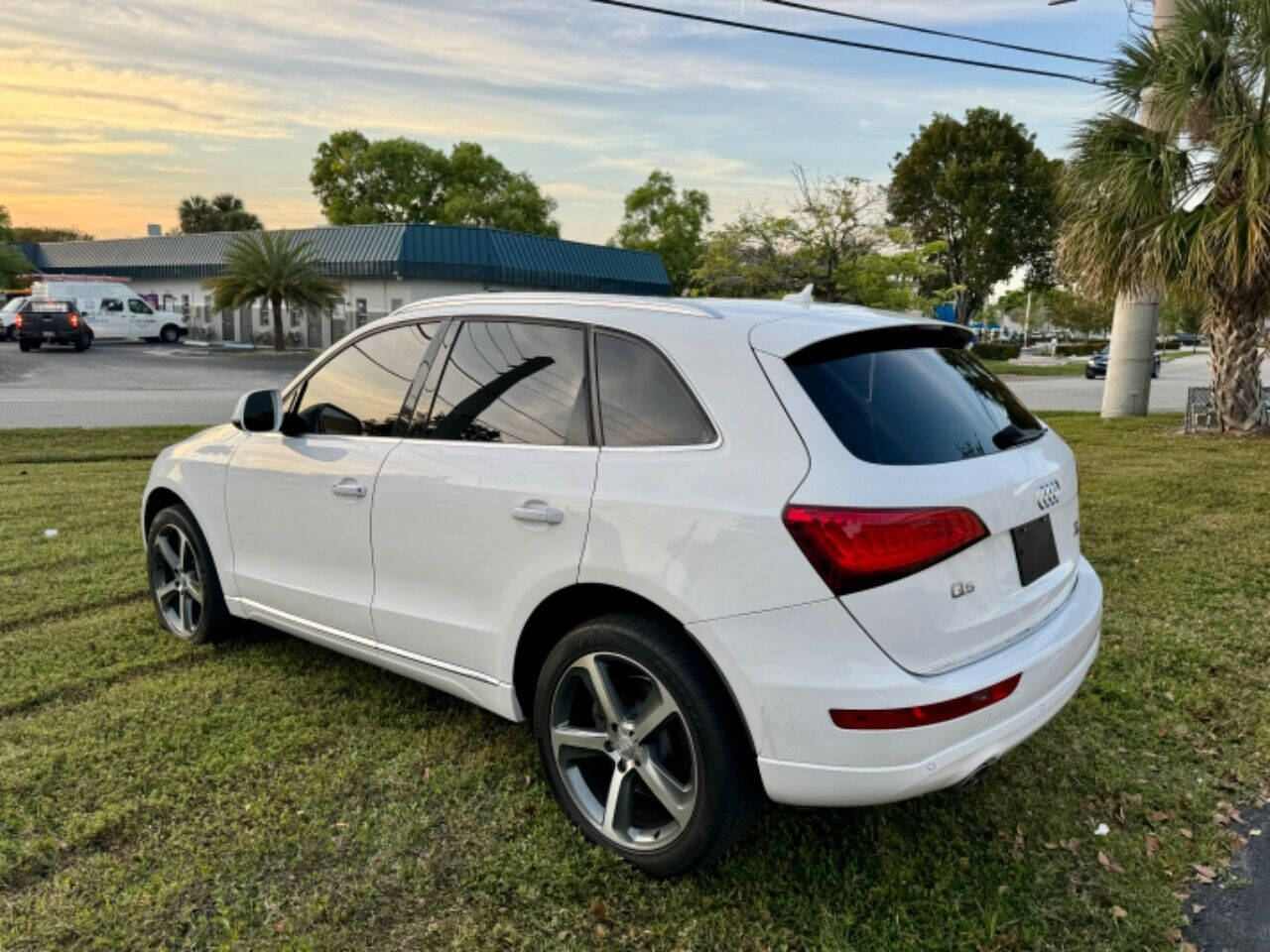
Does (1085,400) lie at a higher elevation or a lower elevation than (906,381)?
lower

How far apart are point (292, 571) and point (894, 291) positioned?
28.3m

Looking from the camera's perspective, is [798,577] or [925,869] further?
[925,869]

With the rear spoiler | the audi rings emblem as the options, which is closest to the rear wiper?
the audi rings emblem

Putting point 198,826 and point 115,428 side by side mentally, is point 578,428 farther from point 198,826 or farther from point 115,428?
point 115,428

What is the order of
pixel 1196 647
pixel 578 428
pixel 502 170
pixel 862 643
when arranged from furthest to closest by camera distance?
pixel 502 170
pixel 1196 647
pixel 578 428
pixel 862 643

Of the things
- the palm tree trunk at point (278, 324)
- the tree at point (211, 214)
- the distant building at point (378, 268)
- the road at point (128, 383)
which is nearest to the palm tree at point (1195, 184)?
the road at point (128, 383)

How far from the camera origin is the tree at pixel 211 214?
3273 inches

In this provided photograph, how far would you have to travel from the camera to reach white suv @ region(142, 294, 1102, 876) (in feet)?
7.72

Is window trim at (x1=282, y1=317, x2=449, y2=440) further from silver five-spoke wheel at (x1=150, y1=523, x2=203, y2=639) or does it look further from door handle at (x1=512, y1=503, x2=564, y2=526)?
silver five-spoke wheel at (x1=150, y1=523, x2=203, y2=639)

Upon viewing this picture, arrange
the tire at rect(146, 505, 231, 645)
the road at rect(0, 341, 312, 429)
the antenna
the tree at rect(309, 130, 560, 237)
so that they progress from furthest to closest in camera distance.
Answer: the tree at rect(309, 130, 560, 237) < the road at rect(0, 341, 312, 429) < the tire at rect(146, 505, 231, 645) < the antenna

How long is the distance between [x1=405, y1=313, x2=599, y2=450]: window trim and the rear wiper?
127 cm

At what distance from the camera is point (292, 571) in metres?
3.82

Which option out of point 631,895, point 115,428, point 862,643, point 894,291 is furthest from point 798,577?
point 894,291

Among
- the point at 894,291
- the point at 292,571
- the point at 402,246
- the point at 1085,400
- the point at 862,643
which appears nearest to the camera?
the point at 862,643
